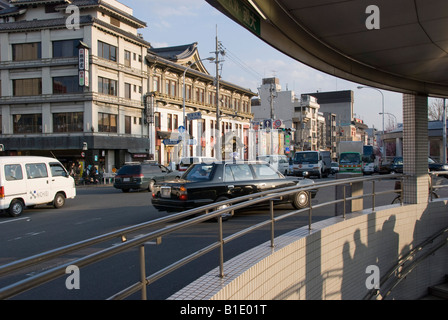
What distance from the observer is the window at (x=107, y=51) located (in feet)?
126

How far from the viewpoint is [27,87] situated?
38.8 metres

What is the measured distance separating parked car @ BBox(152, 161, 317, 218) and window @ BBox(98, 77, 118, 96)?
2952cm

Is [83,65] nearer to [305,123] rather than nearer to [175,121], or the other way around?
[175,121]

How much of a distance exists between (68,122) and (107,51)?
26.0 ft

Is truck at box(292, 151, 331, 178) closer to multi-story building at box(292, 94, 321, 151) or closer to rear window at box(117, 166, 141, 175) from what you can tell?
rear window at box(117, 166, 141, 175)

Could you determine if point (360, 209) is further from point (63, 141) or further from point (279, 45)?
point (63, 141)

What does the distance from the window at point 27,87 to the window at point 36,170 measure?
1042 inches

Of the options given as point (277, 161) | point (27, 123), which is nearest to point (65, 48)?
point (27, 123)

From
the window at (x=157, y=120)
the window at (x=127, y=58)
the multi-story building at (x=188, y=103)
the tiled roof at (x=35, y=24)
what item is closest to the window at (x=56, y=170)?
the multi-story building at (x=188, y=103)

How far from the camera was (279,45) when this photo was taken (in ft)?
24.3
